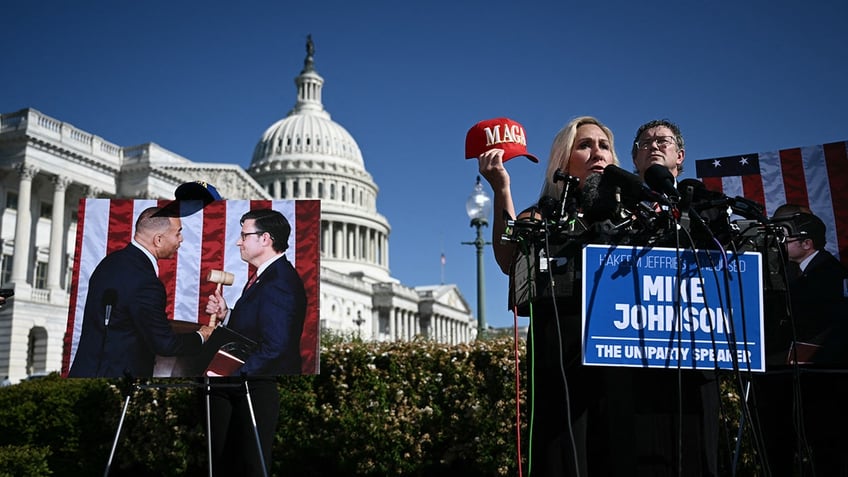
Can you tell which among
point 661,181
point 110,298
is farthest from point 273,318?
point 661,181

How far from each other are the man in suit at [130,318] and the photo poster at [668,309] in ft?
10.9

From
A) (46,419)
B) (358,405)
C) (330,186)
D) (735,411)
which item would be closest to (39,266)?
(46,419)

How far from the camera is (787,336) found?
433 centimetres

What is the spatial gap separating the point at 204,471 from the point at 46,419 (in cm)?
250

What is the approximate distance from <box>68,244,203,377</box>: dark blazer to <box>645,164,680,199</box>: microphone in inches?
140

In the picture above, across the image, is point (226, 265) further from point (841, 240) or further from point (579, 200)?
point (841, 240)

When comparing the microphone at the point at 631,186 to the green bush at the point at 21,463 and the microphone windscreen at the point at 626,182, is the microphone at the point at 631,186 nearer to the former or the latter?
the microphone windscreen at the point at 626,182

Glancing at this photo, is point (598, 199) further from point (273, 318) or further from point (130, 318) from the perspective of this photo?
point (130, 318)

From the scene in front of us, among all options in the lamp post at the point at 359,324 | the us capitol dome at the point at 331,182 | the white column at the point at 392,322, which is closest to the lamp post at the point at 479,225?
the lamp post at the point at 359,324

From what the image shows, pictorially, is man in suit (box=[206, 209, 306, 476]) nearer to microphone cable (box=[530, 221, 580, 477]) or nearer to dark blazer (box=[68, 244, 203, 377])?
dark blazer (box=[68, 244, 203, 377])

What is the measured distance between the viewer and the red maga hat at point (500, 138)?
3771 millimetres

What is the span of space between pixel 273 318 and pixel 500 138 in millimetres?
2431

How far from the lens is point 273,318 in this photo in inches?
211

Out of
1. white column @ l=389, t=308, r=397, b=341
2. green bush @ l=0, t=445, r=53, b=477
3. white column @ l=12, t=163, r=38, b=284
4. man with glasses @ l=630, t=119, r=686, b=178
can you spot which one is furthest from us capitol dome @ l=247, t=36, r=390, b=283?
man with glasses @ l=630, t=119, r=686, b=178
